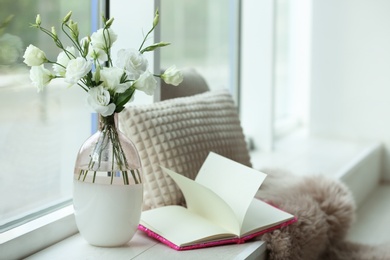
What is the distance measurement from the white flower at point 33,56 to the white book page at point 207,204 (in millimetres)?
416

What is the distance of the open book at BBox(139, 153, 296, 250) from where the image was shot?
164 centimetres

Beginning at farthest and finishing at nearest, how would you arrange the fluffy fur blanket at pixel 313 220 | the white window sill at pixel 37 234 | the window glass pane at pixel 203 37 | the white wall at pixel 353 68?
the white wall at pixel 353 68
the window glass pane at pixel 203 37
the fluffy fur blanket at pixel 313 220
the white window sill at pixel 37 234

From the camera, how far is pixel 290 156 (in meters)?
3.14

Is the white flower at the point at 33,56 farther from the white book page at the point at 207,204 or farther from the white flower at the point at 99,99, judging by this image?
the white book page at the point at 207,204

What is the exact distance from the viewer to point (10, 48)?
5.30 feet

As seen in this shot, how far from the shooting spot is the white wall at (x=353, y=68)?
3463mm

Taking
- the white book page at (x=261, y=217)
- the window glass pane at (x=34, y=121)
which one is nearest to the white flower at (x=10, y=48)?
the window glass pane at (x=34, y=121)

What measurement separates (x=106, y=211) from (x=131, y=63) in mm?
331

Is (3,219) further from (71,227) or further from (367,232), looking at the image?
(367,232)

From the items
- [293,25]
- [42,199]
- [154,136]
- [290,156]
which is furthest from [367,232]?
[293,25]

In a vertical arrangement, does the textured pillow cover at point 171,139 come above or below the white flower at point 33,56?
below

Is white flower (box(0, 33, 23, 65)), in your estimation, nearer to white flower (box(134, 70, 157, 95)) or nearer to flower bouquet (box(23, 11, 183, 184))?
flower bouquet (box(23, 11, 183, 184))

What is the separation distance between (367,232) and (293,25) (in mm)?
1696

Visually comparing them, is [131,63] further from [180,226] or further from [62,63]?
[180,226]
